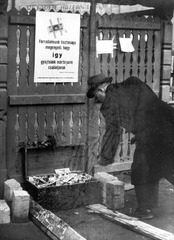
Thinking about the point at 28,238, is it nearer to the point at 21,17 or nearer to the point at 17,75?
the point at 17,75

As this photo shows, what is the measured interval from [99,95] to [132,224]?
1.48 m

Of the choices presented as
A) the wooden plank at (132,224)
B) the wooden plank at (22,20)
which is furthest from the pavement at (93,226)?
the wooden plank at (22,20)

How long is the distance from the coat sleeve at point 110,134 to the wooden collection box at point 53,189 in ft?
1.29

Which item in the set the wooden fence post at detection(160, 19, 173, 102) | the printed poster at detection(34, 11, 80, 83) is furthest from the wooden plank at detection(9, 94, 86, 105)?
the wooden fence post at detection(160, 19, 173, 102)

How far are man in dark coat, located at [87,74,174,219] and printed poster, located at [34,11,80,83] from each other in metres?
0.47

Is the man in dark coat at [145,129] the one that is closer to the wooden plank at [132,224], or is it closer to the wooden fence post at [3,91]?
the wooden plank at [132,224]

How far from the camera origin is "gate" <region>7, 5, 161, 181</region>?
577 cm

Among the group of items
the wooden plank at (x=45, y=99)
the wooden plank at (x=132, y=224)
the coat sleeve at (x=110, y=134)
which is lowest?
the wooden plank at (x=132, y=224)

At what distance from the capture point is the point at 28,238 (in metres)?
5.00

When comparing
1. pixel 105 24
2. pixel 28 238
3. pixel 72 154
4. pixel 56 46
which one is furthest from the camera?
pixel 72 154

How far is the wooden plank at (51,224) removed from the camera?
4889 mm

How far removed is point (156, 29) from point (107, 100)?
119 cm

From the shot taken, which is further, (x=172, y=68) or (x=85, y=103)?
(x=172, y=68)

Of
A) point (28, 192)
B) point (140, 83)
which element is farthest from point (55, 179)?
point (140, 83)
